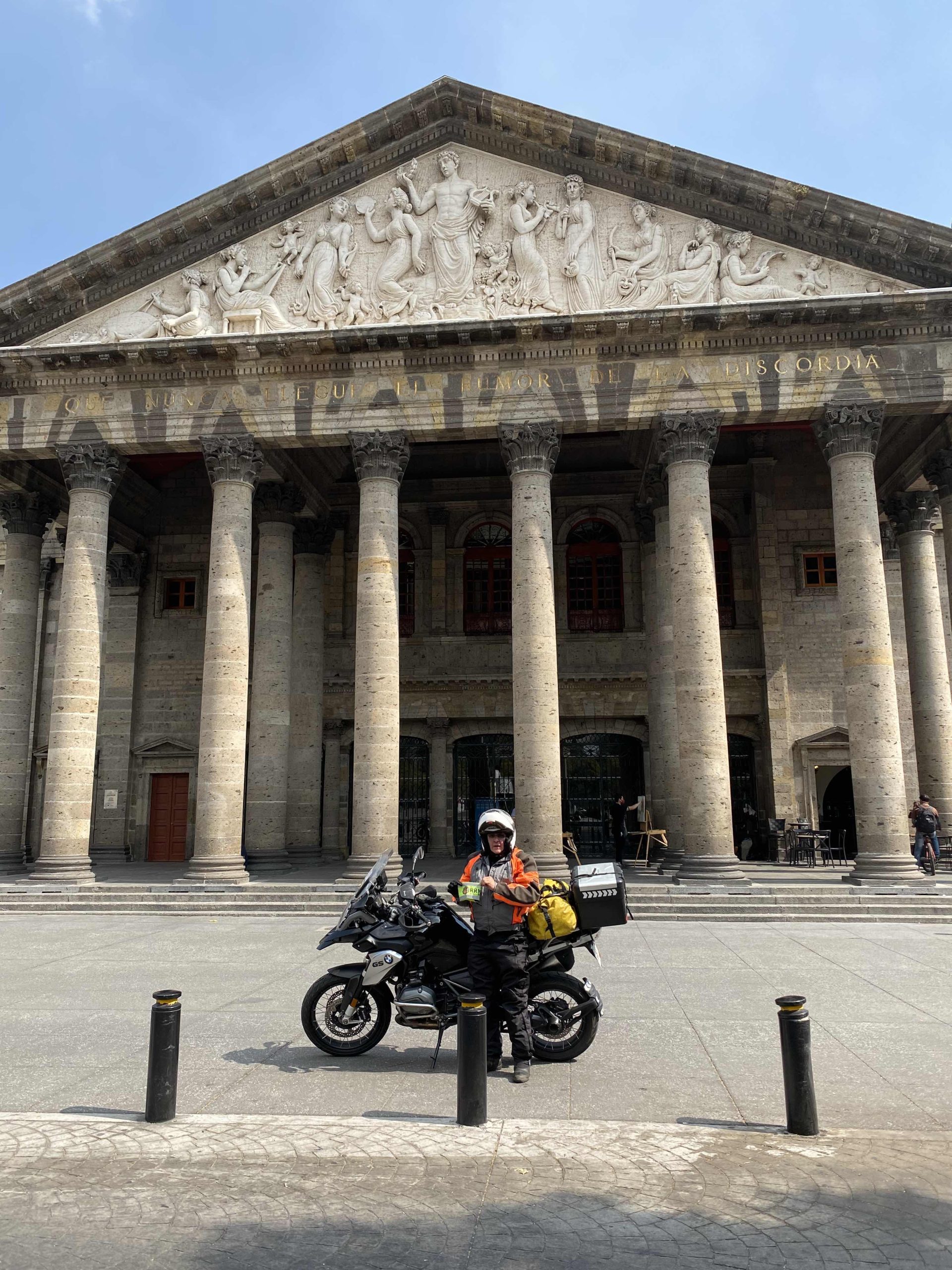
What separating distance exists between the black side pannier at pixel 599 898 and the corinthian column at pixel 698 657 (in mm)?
10499

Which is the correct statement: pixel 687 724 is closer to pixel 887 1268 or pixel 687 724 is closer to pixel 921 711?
pixel 921 711

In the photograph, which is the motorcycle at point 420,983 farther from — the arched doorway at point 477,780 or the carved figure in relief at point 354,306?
the arched doorway at point 477,780

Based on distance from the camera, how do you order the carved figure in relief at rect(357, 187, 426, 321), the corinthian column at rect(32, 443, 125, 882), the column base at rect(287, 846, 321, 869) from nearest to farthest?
the corinthian column at rect(32, 443, 125, 882)
the carved figure in relief at rect(357, 187, 426, 321)
the column base at rect(287, 846, 321, 869)

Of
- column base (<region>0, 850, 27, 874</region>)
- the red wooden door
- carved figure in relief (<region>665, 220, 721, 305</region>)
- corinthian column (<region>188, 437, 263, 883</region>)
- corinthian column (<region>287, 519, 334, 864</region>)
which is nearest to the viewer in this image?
corinthian column (<region>188, 437, 263, 883</region>)

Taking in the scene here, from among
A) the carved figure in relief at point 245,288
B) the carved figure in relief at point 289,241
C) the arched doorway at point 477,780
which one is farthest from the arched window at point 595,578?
the carved figure in relief at point 289,241

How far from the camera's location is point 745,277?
18375mm

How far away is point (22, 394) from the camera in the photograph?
19.5 metres

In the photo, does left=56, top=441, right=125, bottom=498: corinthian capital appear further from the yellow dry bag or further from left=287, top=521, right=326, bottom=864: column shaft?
the yellow dry bag

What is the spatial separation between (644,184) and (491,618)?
37.9 feet

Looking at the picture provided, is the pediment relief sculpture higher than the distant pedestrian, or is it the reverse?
the pediment relief sculpture

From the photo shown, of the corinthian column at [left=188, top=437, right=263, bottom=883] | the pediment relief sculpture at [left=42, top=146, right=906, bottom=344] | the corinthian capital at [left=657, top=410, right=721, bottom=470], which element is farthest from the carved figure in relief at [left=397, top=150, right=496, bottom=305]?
the corinthian column at [left=188, top=437, right=263, bottom=883]

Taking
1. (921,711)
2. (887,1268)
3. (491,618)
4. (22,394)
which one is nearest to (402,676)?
(491,618)

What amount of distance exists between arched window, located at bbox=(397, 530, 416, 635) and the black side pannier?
18936 millimetres

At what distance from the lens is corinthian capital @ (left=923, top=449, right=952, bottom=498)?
1900cm
